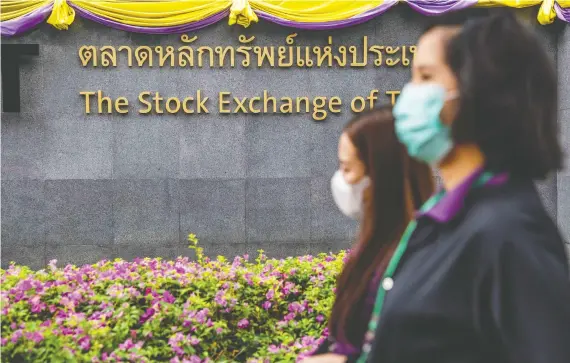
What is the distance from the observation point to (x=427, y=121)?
1.65m

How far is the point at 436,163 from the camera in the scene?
1.72 metres

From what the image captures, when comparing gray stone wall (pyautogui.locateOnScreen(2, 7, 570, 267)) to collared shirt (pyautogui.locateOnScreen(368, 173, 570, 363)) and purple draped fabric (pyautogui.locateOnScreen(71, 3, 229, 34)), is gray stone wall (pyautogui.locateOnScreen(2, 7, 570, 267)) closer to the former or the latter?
purple draped fabric (pyautogui.locateOnScreen(71, 3, 229, 34))

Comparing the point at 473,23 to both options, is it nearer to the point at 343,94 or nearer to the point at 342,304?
the point at 342,304

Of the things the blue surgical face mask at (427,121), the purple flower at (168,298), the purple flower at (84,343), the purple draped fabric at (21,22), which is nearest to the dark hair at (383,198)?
the blue surgical face mask at (427,121)

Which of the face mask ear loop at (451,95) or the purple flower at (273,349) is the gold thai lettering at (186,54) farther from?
the face mask ear loop at (451,95)

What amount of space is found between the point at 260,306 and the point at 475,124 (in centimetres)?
345

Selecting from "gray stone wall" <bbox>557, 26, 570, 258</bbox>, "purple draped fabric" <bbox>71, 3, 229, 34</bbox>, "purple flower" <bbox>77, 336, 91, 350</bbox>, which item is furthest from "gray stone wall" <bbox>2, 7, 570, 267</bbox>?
"purple flower" <bbox>77, 336, 91, 350</bbox>

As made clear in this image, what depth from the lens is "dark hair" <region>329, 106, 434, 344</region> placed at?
83.7 inches

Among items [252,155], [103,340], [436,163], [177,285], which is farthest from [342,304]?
[252,155]

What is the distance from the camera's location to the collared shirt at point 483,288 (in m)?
1.39

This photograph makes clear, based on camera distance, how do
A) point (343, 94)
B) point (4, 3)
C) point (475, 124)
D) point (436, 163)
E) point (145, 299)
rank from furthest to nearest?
point (343, 94)
point (4, 3)
point (145, 299)
point (436, 163)
point (475, 124)

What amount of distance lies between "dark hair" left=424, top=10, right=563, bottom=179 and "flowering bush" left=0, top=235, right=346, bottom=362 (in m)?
2.69

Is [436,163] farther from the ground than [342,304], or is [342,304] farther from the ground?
[436,163]

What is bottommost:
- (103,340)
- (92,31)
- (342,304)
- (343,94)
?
(103,340)
